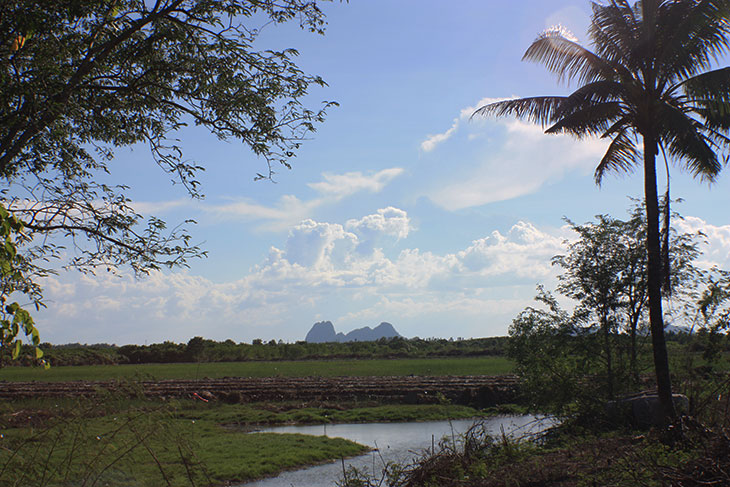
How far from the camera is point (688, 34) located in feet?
41.2

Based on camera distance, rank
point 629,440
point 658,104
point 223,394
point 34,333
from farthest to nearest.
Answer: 1. point 223,394
2. point 658,104
3. point 629,440
4. point 34,333

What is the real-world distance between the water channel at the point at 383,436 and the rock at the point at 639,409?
2095 mm

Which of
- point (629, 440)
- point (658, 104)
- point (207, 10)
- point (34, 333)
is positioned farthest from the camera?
point (658, 104)

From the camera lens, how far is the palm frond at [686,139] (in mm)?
12859

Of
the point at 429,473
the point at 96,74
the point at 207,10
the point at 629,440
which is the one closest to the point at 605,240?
the point at 629,440

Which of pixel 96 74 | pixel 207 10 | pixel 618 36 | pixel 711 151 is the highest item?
pixel 618 36

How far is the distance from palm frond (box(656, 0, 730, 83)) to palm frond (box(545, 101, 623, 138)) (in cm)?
126

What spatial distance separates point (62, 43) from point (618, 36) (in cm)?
1246

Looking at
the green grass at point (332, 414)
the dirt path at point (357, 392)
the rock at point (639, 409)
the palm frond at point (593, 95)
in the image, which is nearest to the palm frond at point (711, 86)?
the palm frond at point (593, 95)

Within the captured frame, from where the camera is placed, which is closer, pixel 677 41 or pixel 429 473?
pixel 429 473

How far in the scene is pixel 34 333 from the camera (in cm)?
371

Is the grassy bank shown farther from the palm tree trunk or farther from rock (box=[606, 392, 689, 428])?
the palm tree trunk

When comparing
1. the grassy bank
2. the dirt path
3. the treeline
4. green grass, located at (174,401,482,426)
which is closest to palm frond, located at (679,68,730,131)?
the grassy bank

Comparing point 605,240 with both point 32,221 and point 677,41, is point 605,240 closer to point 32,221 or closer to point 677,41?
point 677,41
